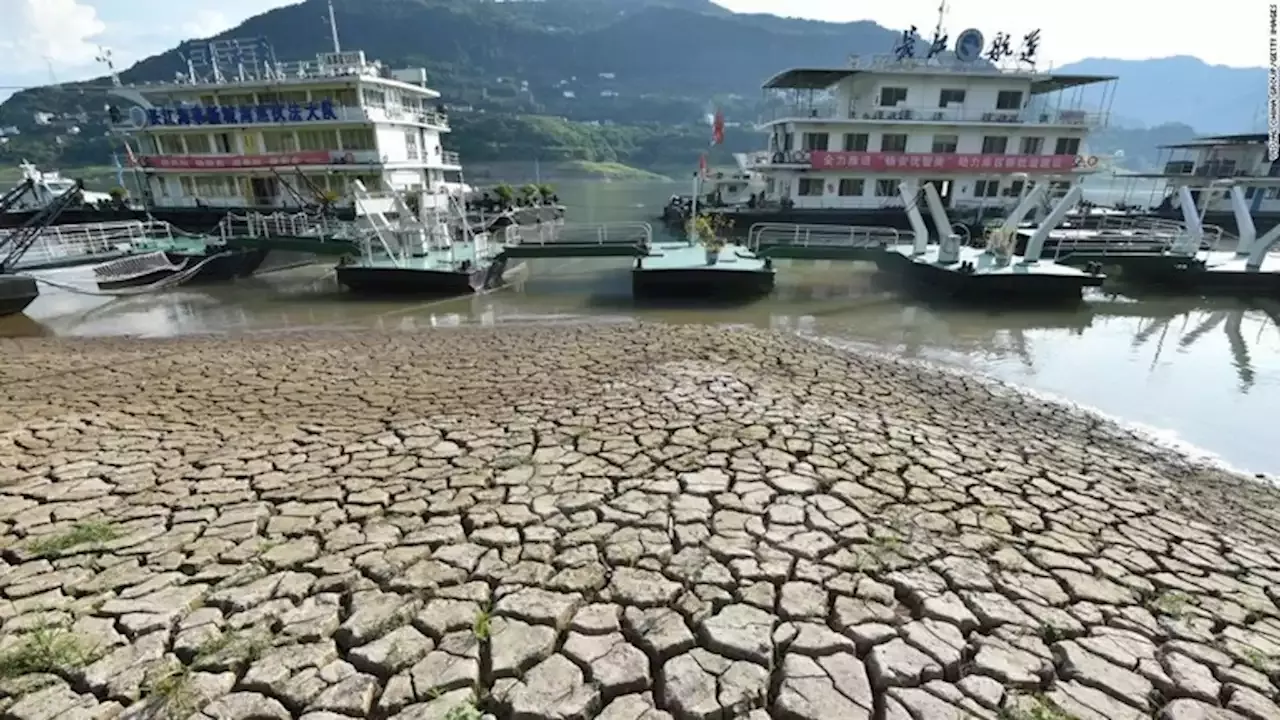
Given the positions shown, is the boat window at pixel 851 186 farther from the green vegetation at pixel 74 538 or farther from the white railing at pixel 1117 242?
the green vegetation at pixel 74 538

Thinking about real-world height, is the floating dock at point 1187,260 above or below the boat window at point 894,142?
below

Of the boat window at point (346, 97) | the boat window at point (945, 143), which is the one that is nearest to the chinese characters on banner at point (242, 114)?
the boat window at point (346, 97)

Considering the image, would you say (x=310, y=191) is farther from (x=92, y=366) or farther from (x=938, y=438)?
(x=938, y=438)

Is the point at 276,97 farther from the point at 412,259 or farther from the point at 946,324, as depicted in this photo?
the point at 946,324

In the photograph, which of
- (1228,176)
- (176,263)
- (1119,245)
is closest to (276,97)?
(176,263)

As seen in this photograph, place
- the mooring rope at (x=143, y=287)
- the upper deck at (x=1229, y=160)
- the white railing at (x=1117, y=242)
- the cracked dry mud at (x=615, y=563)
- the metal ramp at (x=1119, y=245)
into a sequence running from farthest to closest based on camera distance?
the upper deck at (x=1229, y=160)
the white railing at (x=1117, y=242)
the metal ramp at (x=1119, y=245)
the mooring rope at (x=143, y=287)
the cracked dry mud at (x=615, y=563)

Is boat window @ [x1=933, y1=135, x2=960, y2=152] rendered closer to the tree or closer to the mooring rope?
the tree

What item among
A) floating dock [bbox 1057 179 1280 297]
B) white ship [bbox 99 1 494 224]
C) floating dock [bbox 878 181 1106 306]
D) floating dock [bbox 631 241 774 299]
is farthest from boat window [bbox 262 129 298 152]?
floating dock [bbox 1057 179 1280 297]
